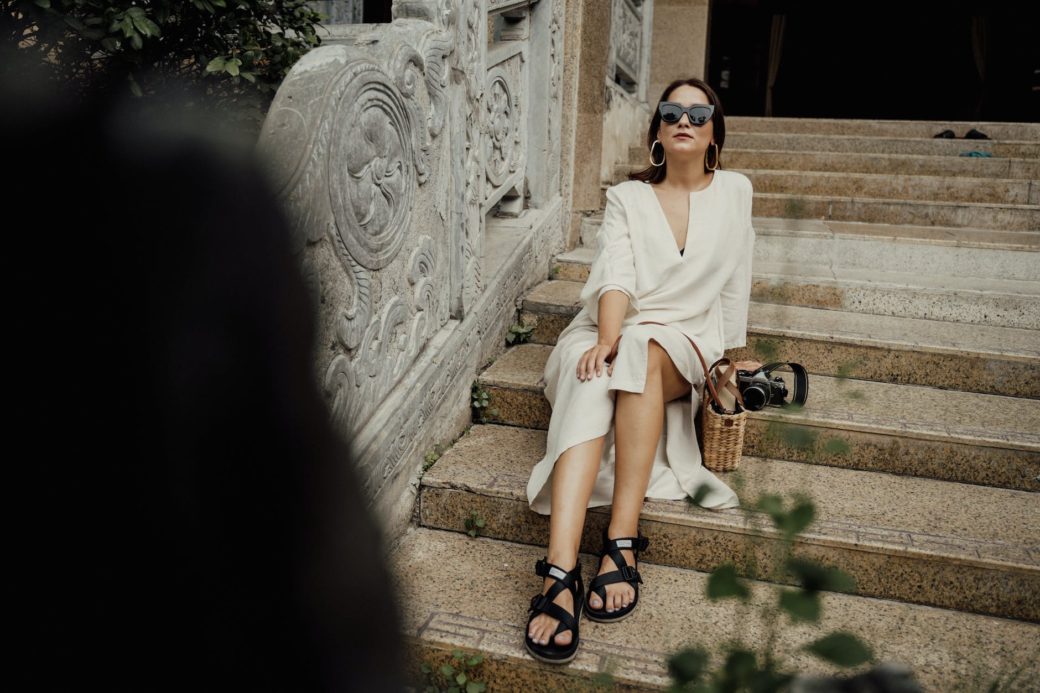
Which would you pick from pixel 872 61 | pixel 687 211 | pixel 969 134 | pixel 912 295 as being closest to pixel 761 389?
pixel 687 211

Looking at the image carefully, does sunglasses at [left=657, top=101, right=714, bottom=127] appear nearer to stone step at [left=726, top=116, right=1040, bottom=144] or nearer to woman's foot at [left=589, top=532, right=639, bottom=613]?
woman's foot at [left=589, top=532, right=639, bottom=613]

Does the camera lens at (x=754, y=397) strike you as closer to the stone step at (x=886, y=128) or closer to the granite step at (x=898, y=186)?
the granite step at (x=898, y=186)

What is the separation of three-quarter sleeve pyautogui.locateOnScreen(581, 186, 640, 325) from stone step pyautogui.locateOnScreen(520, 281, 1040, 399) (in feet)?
2.10

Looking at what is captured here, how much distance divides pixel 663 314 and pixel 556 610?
3.83 feet

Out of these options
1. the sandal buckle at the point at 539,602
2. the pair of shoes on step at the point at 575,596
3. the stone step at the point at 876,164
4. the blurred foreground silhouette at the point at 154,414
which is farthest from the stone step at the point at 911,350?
the blurred foreground silhouette at the point at 154,414

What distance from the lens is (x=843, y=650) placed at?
0.68 m

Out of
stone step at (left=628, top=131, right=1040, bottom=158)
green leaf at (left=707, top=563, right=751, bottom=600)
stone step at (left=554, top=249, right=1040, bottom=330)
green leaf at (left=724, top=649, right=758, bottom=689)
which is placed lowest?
stone step at (left=554, top=249, right=1040, bottom=330)

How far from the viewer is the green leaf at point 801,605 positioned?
26.8 inches

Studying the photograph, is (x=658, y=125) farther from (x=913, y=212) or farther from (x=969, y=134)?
(x=969, y=134)

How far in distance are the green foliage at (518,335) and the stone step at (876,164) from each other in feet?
6.36

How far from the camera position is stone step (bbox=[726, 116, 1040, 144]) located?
19.2 feet

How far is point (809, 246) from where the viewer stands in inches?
169

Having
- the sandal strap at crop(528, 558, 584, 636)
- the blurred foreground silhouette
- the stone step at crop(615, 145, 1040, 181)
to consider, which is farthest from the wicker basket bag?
the stone step at crop(615, 145, 1040, 181)

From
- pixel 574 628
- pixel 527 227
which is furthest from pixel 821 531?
pixel 527 227
